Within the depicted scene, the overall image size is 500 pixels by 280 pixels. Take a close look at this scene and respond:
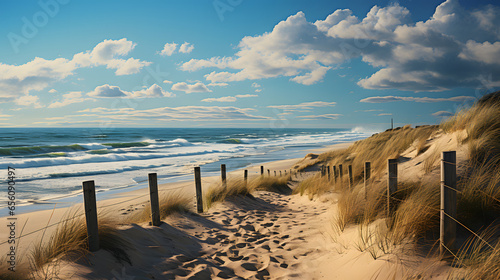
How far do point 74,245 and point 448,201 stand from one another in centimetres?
464

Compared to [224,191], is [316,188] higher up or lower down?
lower down

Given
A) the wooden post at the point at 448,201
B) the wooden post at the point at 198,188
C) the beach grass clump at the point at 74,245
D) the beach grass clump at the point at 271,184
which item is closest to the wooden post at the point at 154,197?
the beach grass clump at the point at 74,245

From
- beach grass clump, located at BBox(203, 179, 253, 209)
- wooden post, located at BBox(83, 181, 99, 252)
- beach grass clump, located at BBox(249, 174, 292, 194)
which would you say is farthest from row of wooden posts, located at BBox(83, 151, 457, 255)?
beach grass clump, located at BBox(249, 174, 292, 194)

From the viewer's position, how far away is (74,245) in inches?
149

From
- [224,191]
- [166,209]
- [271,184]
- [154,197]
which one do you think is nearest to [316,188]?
[271,184]

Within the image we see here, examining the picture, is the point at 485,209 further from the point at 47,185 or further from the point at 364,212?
the point at 47,185

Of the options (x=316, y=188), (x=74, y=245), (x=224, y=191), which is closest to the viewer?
(x=74, y=245)

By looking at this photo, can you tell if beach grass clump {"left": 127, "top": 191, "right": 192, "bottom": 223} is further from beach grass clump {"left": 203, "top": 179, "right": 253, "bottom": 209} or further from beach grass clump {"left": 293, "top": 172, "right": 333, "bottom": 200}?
beach grass clump {"left": 293, "top": 172, "right": 333, "bottom": 200}

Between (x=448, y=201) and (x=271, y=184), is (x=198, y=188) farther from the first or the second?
(x=271, y=184)

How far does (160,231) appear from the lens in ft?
17.7

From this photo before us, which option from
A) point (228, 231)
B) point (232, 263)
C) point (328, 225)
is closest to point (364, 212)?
point (328, 225)

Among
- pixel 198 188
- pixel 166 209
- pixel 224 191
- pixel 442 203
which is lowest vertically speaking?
pixel 224 191

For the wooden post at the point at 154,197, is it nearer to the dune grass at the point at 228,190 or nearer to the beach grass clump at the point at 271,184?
the dune grass at the point at 228,190

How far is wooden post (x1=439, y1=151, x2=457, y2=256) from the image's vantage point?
3164 mm
